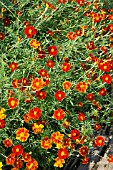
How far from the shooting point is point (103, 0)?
664 cm

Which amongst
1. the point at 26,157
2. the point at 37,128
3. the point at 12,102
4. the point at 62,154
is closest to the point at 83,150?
the point at 62,154

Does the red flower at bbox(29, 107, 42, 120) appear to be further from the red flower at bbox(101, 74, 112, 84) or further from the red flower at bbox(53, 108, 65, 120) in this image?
the red flower at bbox(101, 74, 112, 84)

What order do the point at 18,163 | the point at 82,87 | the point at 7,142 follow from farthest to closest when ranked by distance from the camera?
the point at 82,87 → the point at 7,142 → the point at 18,163

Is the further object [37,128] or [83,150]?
[83,150]

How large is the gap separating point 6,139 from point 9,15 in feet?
7.14

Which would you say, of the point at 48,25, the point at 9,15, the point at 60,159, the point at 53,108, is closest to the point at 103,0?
the point at 48,25

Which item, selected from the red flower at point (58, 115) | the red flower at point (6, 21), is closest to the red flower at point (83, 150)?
the red flower at point (58, 115)

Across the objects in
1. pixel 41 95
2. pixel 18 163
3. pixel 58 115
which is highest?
pixel 41 95

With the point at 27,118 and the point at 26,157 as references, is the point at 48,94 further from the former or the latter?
the point at 26,157

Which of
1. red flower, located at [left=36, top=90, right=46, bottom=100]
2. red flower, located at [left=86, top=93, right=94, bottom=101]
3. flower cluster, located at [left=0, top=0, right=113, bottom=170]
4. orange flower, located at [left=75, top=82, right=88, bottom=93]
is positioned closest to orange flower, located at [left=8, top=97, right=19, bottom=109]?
flower cluster, located at [left=0, top=0, right=113, bottom=170]

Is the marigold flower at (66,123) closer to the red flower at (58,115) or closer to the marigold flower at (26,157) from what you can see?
the red flower at (58,115)

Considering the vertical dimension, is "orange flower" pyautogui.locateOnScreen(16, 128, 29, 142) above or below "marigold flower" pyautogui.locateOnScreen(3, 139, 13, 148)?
above

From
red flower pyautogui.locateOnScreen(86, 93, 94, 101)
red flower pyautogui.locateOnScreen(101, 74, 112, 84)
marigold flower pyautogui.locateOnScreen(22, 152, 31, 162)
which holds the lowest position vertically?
marigold flower pyautogui.locateOnScreen(22, 152, 31, 162)

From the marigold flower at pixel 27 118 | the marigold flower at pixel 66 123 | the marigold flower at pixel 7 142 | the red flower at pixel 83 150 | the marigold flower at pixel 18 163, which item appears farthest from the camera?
the marigold flower at pixel 66 123
